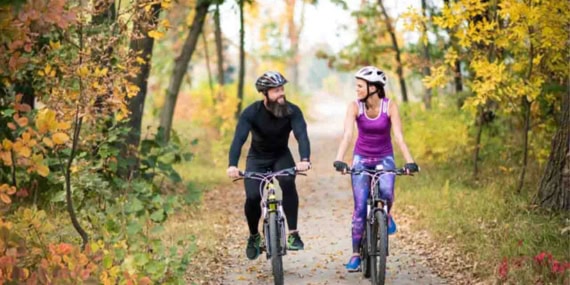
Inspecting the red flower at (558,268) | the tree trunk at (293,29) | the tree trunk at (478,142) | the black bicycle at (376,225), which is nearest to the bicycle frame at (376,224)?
the black bicycle at (376,225)

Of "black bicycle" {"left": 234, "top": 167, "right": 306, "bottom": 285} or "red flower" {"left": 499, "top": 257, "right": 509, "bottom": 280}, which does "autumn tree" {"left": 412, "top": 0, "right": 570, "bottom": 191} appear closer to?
"red flower" {"left": 499, "top": 257, "right": 509, "bottom": 280}

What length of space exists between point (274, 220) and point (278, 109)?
1.05 m

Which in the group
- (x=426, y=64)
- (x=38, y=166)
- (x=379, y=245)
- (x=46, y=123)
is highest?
(x=426, y=64)

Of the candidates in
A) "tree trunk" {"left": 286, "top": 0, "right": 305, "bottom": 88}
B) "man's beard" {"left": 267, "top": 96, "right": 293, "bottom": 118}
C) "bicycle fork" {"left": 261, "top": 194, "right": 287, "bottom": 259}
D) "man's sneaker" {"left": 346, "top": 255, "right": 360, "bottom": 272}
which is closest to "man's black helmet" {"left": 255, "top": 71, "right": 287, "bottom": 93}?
"man's beard" {"left": 267, "top": 96, "right": 293, "bottom": 118}

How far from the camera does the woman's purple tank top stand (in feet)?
26.3

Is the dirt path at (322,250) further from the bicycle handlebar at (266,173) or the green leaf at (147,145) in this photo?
the green leaf at (147,145)

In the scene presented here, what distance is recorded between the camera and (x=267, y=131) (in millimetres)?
8250

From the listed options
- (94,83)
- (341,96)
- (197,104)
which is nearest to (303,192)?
(94,83)

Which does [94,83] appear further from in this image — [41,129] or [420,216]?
[420,216]

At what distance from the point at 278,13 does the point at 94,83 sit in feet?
112

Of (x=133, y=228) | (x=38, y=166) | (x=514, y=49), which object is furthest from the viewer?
(x=514, y=49)

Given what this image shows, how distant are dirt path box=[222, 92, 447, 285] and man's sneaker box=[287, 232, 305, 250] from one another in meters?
0.35

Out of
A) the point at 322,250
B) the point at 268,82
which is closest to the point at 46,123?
the point at 268,82

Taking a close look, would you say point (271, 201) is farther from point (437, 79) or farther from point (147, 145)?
point (437, 79)
